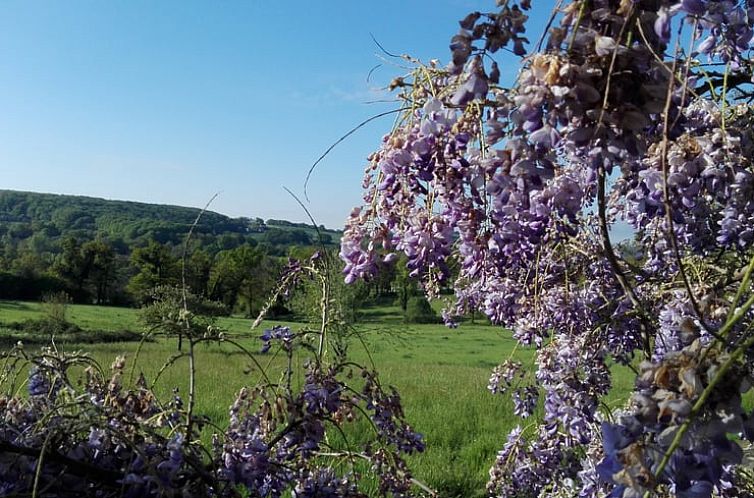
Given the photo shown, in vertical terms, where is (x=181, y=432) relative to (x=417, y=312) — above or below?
above

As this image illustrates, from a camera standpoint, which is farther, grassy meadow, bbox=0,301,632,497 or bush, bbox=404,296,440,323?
bush, bbox=404,296,440,323

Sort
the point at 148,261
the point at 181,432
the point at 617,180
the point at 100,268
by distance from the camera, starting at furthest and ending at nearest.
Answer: the point at 148,261 → the point at 100,268 → the point at 617,180 → the point at 181,432

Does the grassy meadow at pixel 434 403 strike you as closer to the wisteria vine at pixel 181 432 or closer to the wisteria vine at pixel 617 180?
the wisteria vine at pixel 181 432

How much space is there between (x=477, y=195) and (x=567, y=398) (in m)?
2.09

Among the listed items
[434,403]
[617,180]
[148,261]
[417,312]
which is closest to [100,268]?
[148,261]

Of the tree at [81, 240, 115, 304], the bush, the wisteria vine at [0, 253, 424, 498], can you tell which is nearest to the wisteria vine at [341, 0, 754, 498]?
the wisteria vine at [0, 253, 424, 498]

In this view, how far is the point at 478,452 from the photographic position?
27.3 feet

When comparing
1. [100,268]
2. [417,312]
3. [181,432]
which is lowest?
[100,268]

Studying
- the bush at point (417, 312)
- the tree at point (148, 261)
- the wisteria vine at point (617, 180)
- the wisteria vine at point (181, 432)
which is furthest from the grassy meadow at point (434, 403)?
the tree at point (148, 261)

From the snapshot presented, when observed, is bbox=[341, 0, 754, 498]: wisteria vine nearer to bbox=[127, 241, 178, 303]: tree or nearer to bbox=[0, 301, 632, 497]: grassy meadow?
bbox=[0, 301, 632, 497]: grassy meadow

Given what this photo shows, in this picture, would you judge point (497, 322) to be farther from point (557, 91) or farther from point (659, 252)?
point (557, 91)

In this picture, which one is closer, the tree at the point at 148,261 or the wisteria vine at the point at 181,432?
the wisteria vine at the point at 181,432

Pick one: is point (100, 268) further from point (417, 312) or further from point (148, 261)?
point (417, 312)

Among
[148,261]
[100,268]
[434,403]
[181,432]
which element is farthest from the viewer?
[148,261]
